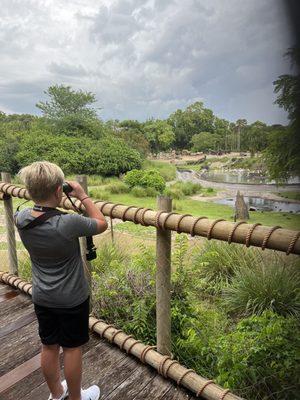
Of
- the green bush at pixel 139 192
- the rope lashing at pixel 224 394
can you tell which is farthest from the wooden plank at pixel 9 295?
the green bush at pixel 139 192

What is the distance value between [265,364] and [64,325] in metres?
1.01

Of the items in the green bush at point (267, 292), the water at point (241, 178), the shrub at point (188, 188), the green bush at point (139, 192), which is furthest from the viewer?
the water at point (241, 178)

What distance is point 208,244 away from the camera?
518 centimetres

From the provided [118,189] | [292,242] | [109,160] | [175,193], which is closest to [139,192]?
[118,189]

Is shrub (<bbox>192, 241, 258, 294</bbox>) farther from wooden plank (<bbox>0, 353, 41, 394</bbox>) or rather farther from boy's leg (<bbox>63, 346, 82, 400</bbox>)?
boy's leg (<bbox>63, 346, 82, 400</bbox>)

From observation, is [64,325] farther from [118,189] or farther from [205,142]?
[205,142]

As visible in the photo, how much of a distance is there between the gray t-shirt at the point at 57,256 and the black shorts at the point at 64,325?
0.11 feet

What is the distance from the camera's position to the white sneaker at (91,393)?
62.4 inches

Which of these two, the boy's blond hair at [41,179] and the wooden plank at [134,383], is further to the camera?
the wooden plank at [134,383]

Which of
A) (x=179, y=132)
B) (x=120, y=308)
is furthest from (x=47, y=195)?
(x=179, y=132)

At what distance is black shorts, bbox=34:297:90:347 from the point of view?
1.46 metres

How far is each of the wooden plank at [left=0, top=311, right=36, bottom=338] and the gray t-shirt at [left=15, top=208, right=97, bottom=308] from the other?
0.97 meters

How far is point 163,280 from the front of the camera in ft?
Answer: 5.88

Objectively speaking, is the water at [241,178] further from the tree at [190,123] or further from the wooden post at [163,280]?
the tree at [190,123]
